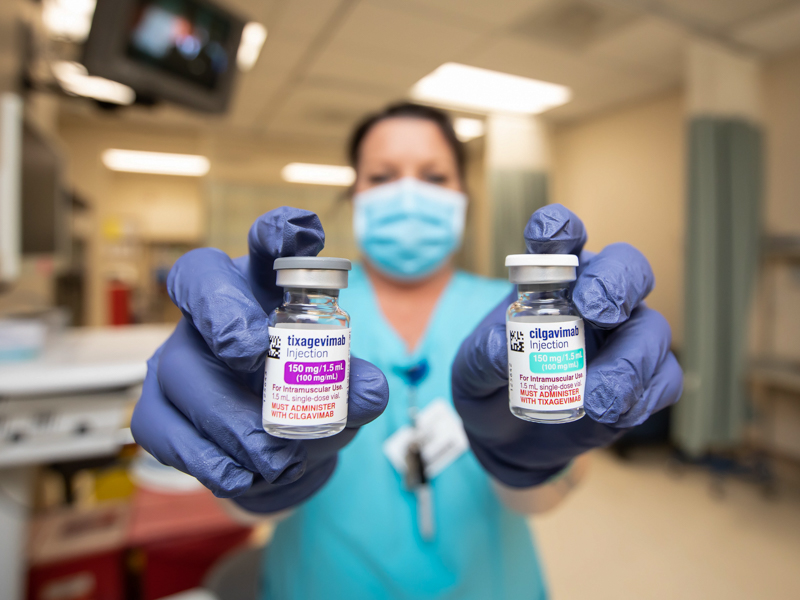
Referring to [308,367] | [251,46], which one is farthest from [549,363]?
[251,46]

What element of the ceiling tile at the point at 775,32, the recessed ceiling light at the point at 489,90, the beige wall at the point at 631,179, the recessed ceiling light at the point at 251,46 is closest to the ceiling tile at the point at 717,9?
the ceiling tile at the point at 775,32

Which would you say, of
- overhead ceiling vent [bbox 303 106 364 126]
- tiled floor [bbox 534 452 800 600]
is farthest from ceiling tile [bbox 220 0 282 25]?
tiled floor [bbox 534 452 800 600]

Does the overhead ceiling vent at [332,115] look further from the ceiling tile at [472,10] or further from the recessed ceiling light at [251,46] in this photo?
the ceiling tile at [472,10]

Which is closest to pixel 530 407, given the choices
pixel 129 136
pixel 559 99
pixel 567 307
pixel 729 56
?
pixel 567 307

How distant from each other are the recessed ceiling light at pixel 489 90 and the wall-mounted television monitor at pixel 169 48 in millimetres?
1018

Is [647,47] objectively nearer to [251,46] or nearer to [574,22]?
[574,22]

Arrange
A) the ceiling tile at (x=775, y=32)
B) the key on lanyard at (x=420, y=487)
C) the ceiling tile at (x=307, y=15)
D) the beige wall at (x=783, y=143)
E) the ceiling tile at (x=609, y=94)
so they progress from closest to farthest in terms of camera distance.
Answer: the key on lanyard at (x=420, y=487)
the ceiling tile at (x=307, y=15)
the ceiling tile at (x=609, y=94)
the ceiling tile at (x=775, y=32)
the beige wall at (x=783, y=143)

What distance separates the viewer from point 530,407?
376 mm

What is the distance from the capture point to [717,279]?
7.42 feet

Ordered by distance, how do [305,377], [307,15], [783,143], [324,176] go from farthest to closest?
1. [783,143]
2. [307,15]
3. [324,176]
4. [305,377]

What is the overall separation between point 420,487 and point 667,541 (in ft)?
A: 3.05

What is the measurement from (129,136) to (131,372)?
437 cm

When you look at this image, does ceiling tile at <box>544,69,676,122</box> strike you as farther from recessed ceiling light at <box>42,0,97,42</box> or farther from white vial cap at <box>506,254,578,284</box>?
recessed ceiling light at <box>42,0,97,42</box>

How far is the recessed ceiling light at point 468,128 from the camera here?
3.37 feet
